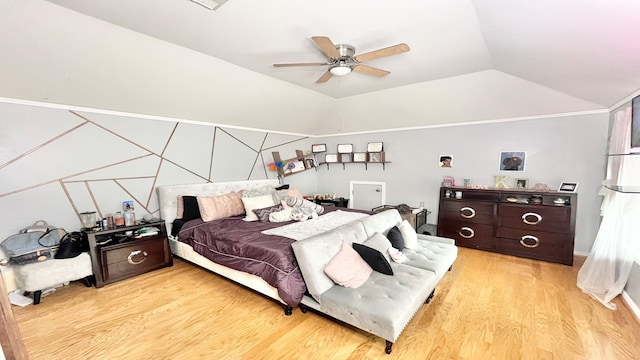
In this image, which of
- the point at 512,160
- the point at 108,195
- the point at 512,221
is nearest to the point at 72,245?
the point at 108,195

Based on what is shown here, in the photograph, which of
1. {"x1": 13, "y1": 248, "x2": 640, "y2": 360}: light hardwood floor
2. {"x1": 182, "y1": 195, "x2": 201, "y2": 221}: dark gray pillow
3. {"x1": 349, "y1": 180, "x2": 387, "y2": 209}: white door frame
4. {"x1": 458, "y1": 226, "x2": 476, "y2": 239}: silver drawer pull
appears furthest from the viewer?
{"x1": 349, "y1": 180, "x2": 387, "y2": 209}: white door frame

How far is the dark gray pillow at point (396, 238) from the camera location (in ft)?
9.76

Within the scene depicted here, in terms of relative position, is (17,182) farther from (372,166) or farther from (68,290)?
(372,166)

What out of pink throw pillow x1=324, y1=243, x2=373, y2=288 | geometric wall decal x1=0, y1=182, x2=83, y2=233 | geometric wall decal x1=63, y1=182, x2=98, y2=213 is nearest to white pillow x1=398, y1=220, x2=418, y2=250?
pink throw pillow x1=324, y1=243, x2=373, y2=288

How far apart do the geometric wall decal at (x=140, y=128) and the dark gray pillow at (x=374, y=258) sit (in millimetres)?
3157

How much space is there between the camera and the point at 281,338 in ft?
6.97

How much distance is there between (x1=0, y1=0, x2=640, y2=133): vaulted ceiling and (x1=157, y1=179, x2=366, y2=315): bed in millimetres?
1421

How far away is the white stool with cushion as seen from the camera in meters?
2.57

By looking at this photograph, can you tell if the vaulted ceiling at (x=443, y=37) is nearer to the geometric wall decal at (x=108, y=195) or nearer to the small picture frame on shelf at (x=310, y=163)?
the geometric wall decal at (x=108, y=195)

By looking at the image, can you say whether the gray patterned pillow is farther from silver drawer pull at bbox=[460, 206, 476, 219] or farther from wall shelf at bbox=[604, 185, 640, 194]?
wall shelf at bbox=[604, 185, 640, 194]

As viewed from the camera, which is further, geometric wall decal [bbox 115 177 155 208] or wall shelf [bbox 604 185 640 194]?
geometric wall decal [bbox 115 177 155 208]

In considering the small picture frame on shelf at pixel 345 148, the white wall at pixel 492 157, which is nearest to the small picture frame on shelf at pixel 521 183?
the white wall at pixel 492 157

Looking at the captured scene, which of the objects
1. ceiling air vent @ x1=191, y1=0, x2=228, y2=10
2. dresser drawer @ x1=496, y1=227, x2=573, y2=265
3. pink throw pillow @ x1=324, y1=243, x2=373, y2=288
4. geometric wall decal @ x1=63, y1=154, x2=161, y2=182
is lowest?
dresser drawer @ x1=496, y1=227, x2=573, y2=265

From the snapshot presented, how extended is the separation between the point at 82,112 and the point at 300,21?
2849mm
